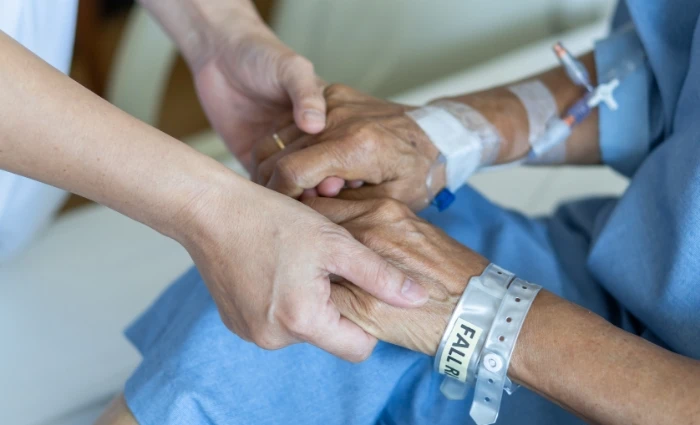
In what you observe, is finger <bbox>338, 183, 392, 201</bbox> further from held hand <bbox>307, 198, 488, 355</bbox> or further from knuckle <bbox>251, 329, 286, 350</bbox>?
knuckle <bbox>251, 329, 286, 350</bbox>

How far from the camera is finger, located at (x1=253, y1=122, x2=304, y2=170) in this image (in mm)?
1079

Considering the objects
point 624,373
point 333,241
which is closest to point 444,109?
point 333,241

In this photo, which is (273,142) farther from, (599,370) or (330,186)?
(599,370)

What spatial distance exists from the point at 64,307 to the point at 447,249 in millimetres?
770

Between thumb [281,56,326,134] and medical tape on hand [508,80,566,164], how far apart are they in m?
0.35

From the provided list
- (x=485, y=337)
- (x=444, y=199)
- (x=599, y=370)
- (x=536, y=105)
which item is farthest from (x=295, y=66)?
(x=599, y=370)

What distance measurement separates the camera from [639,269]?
0.95 m

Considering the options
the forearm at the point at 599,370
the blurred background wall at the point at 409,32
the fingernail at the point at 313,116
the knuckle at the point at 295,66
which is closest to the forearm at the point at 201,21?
the knuckle at the point at 295,66

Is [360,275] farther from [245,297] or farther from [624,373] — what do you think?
[624,373]

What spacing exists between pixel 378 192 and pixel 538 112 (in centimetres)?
34

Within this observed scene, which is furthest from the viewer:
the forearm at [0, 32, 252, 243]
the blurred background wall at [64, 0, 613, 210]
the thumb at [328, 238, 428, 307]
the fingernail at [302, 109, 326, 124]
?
the blurred background wall at [64, 0, 613, 210]

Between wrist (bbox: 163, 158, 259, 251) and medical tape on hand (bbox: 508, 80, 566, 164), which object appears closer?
wrist (bbox: 163, 158, 259, 251)

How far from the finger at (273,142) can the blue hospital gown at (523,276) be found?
20cm

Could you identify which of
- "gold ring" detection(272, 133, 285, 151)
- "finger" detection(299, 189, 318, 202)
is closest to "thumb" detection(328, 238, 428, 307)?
"finger" detection(299, 189, 318, 202)
